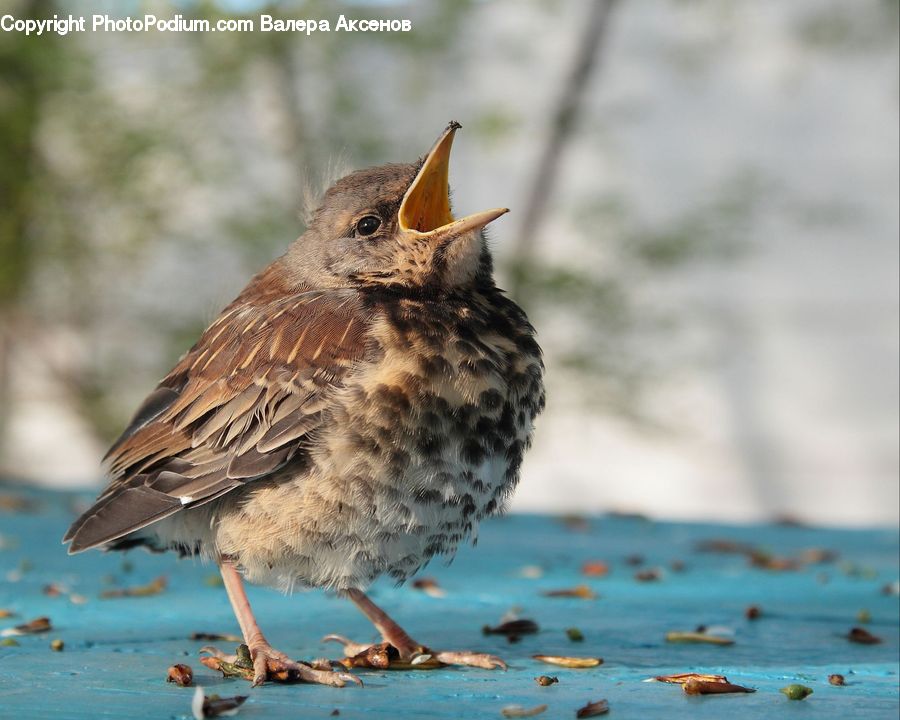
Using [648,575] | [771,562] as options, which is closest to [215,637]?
[648,575]

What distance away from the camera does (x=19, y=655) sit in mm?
2469

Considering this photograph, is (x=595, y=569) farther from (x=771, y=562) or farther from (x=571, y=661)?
(x=571, y=661)

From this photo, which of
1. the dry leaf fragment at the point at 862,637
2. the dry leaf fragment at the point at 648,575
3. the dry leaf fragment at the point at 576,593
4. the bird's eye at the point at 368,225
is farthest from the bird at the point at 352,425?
the dry leaf fragment at the point at 648,575

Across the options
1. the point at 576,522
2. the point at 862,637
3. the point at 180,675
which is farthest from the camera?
the point at 576,522

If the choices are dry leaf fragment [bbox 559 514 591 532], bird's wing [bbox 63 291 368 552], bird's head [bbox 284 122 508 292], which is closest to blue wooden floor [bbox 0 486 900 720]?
dry leaf fragment [bbox 559 514 591 532]

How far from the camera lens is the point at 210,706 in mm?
1970

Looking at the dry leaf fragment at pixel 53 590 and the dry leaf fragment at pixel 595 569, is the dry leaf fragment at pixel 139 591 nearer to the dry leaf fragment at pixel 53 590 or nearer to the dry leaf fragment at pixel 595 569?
the dry leaf fragment at pixel 53 590

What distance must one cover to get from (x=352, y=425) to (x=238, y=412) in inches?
13.2

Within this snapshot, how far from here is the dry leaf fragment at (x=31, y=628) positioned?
8.93 feet

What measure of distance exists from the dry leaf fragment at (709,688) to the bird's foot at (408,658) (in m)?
0.43

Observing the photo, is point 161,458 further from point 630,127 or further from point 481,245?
point 630,127

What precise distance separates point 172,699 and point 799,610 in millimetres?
1861

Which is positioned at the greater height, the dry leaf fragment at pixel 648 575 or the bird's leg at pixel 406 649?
the dry leaf fragment at pixel 648 575

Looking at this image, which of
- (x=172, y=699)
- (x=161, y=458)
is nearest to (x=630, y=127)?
(x=161, y=458)
